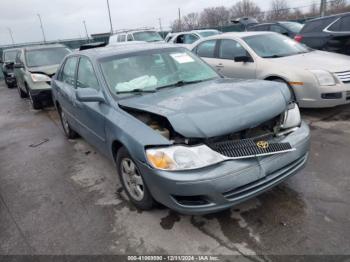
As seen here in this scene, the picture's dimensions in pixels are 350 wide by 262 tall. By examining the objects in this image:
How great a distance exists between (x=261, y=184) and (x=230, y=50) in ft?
14.6

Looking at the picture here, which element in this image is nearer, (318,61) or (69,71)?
(69,71)

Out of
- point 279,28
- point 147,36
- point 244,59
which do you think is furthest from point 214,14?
point 244,59

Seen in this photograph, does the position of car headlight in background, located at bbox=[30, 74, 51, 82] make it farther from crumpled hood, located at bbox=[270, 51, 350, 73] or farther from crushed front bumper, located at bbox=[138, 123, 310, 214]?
crushed front bumper, located at bbox=[138, 123, 310, 214]

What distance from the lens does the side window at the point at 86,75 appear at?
140 inches

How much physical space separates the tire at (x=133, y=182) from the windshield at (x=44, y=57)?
21.8ft

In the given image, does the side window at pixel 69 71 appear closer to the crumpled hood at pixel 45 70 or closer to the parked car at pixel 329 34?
the crumpled hood at pixel 45 70

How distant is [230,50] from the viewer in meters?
6.35

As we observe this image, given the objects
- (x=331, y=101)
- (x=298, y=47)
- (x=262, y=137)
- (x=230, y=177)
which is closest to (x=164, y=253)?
(x=230, y=177)

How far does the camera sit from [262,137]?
2660 mm

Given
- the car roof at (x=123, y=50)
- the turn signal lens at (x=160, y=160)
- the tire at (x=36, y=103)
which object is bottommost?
the tire at (x=36, y=103)

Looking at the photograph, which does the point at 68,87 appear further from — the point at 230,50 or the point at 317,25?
the point at 317,25

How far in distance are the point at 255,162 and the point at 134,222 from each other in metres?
1.31

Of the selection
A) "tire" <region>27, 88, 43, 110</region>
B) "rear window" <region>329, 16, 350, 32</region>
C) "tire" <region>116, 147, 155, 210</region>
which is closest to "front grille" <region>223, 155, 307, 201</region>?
"tire" <region>116, 147, 155, 210</region>

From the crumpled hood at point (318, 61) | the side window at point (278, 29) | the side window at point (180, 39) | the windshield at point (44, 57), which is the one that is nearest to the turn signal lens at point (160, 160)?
the crumpled hood at point (318, 61)
